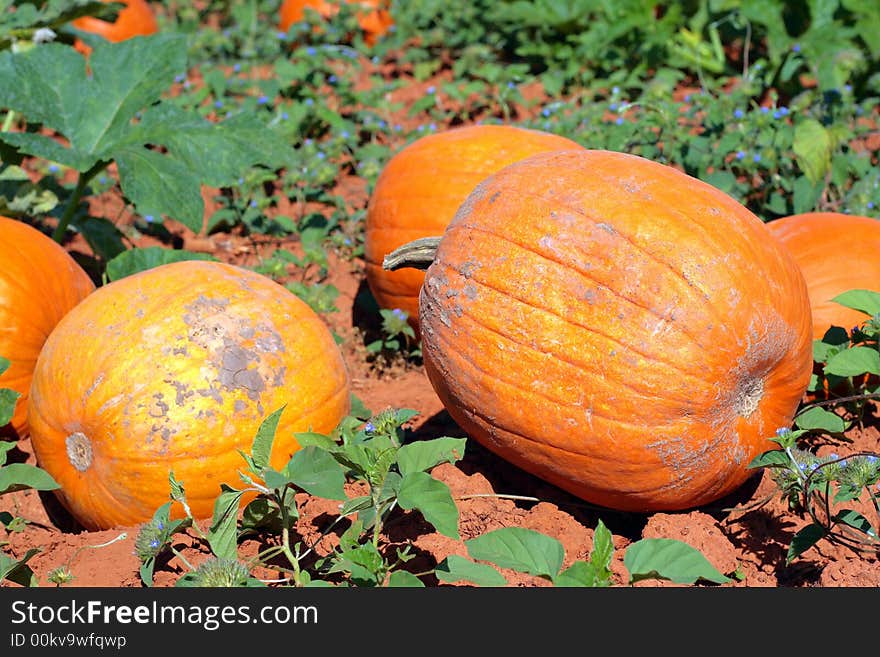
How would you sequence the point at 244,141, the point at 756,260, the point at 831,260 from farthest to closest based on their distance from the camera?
the point at 244,141
the point at 831,260
the point at 756,260

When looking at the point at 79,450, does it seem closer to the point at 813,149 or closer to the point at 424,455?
the point at 424,455

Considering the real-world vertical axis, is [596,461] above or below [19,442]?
above

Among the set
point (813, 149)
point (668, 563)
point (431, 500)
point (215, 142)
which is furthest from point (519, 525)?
point (813, 149)

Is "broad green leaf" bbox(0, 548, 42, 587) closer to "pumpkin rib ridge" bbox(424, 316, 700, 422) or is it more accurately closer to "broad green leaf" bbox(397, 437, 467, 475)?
"broad green leaf" bbox(397, 437, 467, 475)

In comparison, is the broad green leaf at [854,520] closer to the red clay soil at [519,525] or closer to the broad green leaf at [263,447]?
the red clay soil at [519,525]

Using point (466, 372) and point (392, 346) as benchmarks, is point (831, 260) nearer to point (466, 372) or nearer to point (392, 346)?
point (466, 372)

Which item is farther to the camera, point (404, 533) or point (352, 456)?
point (404, 533)

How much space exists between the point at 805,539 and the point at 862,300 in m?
0.92

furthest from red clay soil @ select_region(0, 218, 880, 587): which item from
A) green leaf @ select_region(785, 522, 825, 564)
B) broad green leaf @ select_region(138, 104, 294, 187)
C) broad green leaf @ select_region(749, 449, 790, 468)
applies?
broad green leaf @ select_region(138, 104, 294, 187)

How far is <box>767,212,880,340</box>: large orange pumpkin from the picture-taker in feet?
11.5

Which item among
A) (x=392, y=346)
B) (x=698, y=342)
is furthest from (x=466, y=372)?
(x=392, y=346)

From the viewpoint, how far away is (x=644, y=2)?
6.72 metres

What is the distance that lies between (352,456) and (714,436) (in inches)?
38.5

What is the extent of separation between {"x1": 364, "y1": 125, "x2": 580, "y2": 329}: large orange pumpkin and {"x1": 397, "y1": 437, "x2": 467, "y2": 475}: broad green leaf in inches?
55.7
